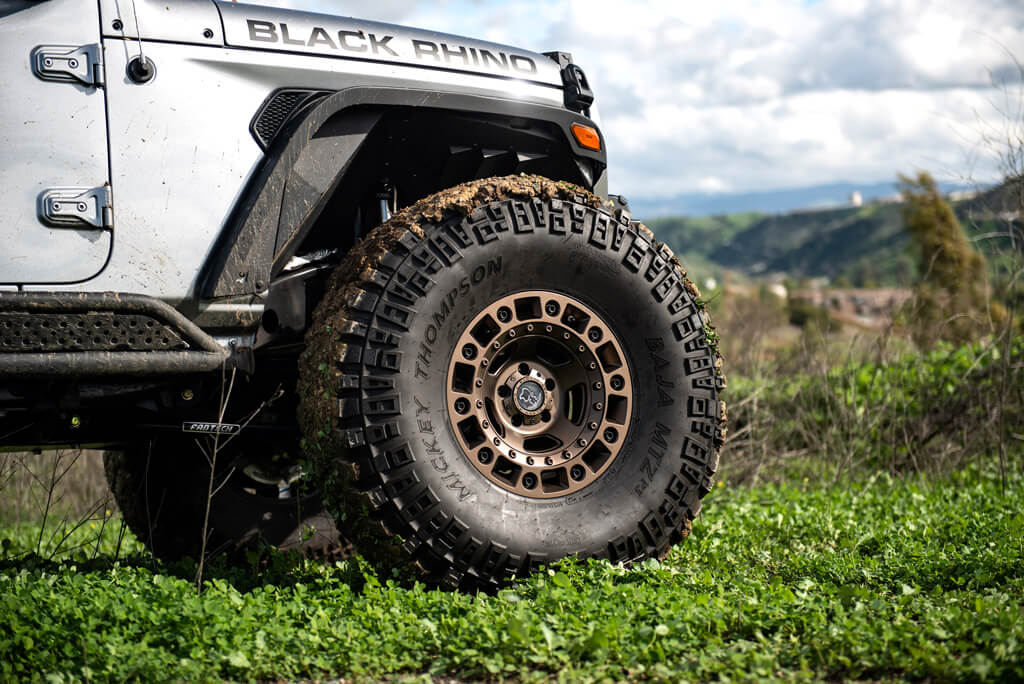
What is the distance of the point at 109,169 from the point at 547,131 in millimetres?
1750

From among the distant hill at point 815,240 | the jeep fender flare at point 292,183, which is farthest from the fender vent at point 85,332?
the distant hill at point 815,240

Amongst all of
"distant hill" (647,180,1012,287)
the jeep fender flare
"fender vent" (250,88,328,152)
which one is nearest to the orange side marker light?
the jeep fender flare

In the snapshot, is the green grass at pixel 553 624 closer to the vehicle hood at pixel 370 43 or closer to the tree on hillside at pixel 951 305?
the vehicle hood at pixel 370 43

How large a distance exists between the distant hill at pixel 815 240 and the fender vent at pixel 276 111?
487 cm

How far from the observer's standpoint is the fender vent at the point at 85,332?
3084 mm

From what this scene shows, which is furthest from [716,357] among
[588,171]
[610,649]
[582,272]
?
[610,649]

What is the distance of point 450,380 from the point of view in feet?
11.5

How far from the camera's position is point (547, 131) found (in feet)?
13.2

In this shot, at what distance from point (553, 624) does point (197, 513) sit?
2335mm

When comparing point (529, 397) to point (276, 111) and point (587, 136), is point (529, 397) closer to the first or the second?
point (587, 136)

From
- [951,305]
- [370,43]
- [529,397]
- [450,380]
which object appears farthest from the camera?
[951,305]

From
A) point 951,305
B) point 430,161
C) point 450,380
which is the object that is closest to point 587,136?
point 430,161

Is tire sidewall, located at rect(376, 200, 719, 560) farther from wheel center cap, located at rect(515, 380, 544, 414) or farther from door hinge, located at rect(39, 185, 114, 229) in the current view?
door hinge, located at rect(39, 185, 114, 229)

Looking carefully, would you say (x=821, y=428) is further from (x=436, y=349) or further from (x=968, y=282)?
(x=436, y=349)
